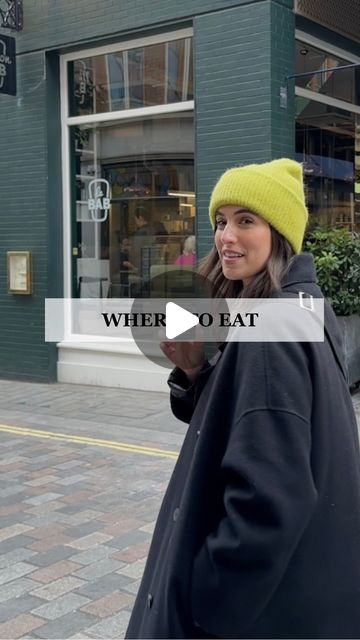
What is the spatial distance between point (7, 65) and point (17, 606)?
7.22m

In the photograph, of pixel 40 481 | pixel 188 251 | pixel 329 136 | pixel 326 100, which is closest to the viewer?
pixel 40 481

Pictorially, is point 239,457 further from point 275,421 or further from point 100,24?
point 100,24

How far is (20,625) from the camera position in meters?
3.36

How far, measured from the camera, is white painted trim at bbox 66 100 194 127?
330 inches

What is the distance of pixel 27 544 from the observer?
4297mm

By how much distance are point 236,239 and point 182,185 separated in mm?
7025

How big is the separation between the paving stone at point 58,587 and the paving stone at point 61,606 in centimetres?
5

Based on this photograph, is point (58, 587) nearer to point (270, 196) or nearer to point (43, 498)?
point (43, 498)

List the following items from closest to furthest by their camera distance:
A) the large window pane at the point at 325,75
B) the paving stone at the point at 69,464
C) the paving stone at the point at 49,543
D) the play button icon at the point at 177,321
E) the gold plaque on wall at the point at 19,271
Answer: the play button icon at the point at 177,321, the paving stone at the point at 49,543, the paving stone at the point at 69,464, the large window pane at the point at 325,75, the gold plaque on wall at the point at 19,271

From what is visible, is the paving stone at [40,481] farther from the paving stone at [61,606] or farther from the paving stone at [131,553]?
the paving stone at [61,606]

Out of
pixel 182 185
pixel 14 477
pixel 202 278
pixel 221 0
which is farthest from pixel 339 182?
pixel 202 278

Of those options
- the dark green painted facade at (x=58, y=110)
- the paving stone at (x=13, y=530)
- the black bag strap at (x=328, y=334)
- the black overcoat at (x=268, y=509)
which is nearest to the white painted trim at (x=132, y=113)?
the dark green painted facade at (x=58, y=110)

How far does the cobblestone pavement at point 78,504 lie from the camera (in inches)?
139
